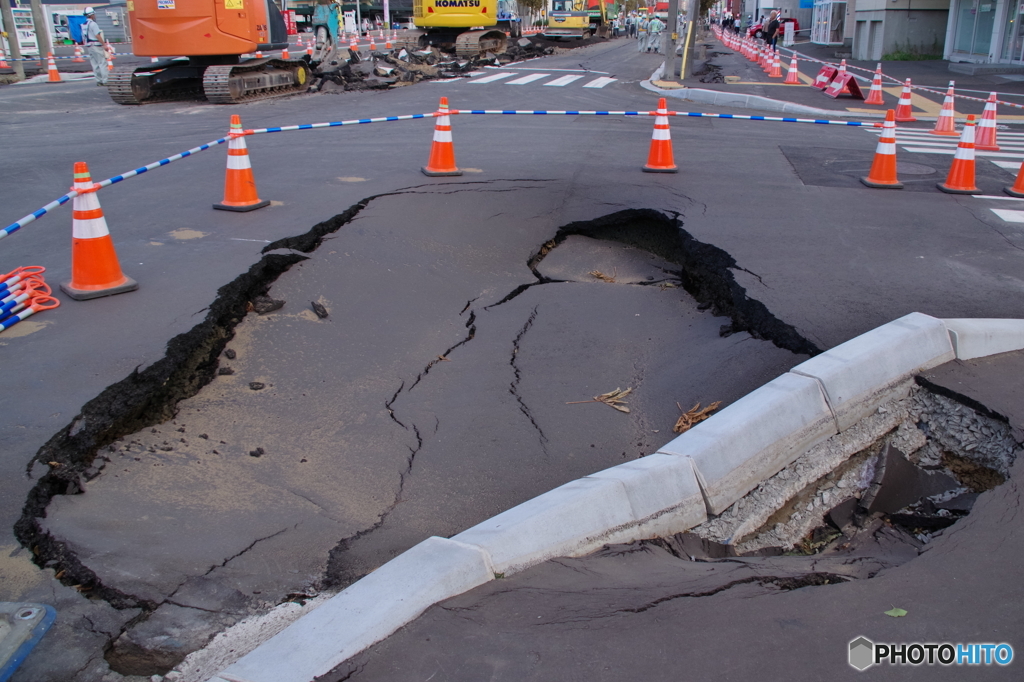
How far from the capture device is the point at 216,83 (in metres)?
15.1

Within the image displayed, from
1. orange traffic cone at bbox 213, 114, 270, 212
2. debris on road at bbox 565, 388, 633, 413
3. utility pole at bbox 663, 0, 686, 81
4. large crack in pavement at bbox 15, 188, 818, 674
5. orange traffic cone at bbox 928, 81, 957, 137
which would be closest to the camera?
large crack in pavement at bbox 15, 188, 818, 674

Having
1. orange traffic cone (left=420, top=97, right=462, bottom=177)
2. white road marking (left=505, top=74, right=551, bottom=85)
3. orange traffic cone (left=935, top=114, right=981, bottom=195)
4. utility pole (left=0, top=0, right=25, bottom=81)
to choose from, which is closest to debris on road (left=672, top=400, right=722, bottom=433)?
orange traffic cone (left=420, top=97, right=462, bottom=177)

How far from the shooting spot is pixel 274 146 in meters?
10.9

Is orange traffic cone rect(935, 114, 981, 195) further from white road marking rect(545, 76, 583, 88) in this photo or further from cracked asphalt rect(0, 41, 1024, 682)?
white road marking rect(545, 76, 583, 88)

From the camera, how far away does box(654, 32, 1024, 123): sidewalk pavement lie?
651 inches

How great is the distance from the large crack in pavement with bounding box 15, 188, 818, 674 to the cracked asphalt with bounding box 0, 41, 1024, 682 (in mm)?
19

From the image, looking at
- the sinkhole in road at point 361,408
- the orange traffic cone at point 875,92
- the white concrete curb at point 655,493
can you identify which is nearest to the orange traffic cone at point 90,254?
the sinkhole in road at point 361,408

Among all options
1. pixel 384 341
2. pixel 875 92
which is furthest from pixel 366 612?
pixel 875 92

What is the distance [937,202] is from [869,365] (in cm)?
508

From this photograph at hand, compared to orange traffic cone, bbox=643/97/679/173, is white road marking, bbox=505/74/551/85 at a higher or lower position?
higher

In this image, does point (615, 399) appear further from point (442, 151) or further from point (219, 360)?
point (442, 151)

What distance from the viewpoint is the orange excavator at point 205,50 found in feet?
48.1

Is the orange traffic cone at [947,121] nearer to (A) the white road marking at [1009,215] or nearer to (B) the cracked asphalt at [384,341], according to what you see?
(B) the cracked asphalt at [384,341]

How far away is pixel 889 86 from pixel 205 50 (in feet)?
60.2
